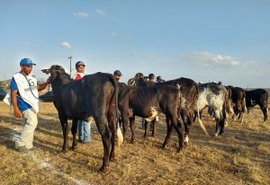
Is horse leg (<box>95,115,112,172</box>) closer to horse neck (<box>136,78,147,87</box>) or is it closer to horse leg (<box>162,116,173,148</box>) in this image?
horse leg (<box>162,116,173,148</box>)

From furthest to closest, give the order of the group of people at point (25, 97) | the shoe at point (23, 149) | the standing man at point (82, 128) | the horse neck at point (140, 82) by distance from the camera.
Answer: the horse neck at point (140, 82) → the standing man at point (82, 128) → the shoe at point (23, 149) → the group of people at point (25, 97)

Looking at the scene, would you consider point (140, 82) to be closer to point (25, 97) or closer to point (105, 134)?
point (25, 97)

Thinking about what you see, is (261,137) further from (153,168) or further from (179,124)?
(153,168)

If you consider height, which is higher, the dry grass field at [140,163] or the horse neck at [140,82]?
the horse neck at [140,82]

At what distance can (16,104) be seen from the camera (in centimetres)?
731

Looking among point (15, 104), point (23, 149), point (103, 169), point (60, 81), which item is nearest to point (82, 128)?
point (60, 81)

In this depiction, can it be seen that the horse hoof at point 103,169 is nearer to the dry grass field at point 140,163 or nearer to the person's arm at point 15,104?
the dry grass field at point 140,163

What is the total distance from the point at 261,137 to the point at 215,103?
2068 millimetres

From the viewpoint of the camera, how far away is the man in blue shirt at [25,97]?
756 cm

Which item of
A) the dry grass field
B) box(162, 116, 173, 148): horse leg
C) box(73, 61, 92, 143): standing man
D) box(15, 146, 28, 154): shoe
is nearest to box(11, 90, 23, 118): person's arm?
box(15, 146, 28, 154): shoe

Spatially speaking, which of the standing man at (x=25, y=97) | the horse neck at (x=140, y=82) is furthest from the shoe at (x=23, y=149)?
the horse neck at (x=140, y=82)

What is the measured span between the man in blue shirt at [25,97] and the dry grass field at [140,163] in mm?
349

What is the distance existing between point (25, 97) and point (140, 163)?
119 inches

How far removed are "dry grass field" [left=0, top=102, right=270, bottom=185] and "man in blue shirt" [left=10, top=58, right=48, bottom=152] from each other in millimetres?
349
